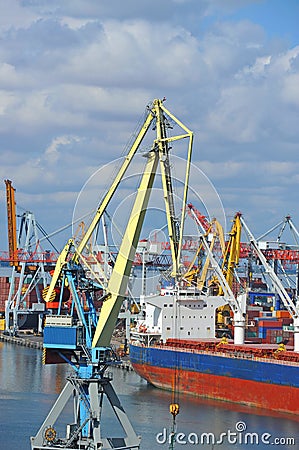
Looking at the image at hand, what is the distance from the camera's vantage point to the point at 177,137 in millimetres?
31203

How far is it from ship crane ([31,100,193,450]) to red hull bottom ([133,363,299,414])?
11.9 m

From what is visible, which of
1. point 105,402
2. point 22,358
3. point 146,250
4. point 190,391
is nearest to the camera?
point 105,402

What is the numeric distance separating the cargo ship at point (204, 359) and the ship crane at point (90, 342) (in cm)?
1224

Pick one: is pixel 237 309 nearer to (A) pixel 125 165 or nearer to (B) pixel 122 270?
(A) pixel 125 165

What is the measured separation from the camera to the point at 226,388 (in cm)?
4212

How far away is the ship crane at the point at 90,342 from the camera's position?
27000 mm

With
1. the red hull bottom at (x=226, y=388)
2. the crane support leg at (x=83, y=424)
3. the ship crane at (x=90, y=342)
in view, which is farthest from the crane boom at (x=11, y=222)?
the crane support leg at (x=83, y=424)

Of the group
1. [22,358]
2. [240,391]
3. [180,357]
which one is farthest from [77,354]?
[22,358]

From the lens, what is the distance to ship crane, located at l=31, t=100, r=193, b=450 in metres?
27.0

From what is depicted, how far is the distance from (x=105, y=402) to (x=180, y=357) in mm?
6524

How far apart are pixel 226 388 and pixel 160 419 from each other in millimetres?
6498

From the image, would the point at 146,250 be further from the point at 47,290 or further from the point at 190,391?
the point at 47,290

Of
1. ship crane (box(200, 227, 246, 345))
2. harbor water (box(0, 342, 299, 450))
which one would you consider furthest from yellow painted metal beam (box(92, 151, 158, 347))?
ship crane (box(200, 227, 246, 345))

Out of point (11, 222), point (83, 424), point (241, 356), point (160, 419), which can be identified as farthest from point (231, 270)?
point (11, 222)
